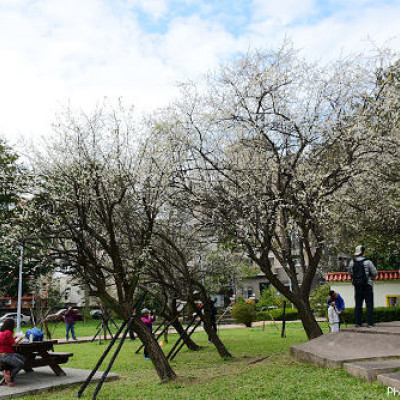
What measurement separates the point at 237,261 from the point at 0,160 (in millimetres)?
9064

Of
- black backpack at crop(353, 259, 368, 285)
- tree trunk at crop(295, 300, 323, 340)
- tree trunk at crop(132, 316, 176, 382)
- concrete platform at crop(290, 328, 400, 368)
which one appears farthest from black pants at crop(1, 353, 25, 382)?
black backpack at crop(353, 259, 368, 285)

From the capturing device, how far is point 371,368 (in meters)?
6.51

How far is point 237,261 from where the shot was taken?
1720cm

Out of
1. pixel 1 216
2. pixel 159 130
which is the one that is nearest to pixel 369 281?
pixel 159 130

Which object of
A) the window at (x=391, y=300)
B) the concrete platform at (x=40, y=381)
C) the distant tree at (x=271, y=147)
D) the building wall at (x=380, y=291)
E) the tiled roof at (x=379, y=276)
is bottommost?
the concrete platform at (x=40, y=381)

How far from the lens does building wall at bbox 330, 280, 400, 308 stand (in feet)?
85.5

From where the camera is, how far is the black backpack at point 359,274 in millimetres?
9320

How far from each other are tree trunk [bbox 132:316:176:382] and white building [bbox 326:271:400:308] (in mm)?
19106

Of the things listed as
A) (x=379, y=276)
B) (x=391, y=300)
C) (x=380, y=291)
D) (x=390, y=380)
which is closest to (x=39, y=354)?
(x=390, y=380)

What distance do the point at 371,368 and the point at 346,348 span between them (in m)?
1.96

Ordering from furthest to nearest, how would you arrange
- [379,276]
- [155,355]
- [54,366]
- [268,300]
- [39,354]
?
[268,300], [379,276], [54,366], [39,354], [155,355]

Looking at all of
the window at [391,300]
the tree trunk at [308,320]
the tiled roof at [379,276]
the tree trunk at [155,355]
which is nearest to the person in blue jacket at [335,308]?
the tree trunk at [308,320]

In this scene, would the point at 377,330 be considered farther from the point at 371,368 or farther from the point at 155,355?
the point at 155,355

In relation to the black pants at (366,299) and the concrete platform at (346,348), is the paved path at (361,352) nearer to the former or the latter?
the concrete platform at (346,348)
